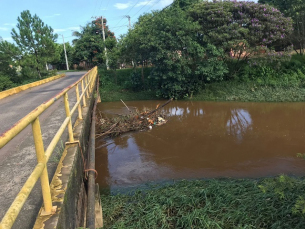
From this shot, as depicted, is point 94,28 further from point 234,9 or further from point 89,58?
point 234,9

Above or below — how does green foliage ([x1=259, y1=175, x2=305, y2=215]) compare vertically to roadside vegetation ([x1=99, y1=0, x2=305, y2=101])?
below

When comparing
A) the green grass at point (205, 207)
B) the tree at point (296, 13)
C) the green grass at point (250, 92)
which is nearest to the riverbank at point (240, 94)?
the green grass at point (250, 92)

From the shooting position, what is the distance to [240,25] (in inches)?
606

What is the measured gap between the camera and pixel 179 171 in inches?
248

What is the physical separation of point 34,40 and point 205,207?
21834 millimetres

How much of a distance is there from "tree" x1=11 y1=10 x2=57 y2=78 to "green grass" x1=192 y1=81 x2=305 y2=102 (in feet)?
46.0

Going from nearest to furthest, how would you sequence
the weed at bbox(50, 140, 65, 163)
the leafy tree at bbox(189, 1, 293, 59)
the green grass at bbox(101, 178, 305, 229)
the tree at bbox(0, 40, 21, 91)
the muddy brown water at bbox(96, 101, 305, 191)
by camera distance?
the weed at bbox(50, 140, 65, 163) → the green grass at bbox(101, 178, 305, 229) → the muddy brown water at bbox(96, 101, 305, 191) → the leafy tree at bbox(189, 1, 293, 59) → the tree at bbox(0, 40, 21, 91)

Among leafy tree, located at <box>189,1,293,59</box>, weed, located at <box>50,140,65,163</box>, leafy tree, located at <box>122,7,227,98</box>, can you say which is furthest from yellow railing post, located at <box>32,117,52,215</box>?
leafy tree, located at <box>189,1,293,59</box>

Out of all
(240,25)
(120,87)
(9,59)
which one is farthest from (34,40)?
(240,25)

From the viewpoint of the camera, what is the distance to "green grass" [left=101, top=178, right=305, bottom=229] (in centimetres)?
370

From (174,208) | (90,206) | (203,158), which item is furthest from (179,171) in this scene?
(90,206)

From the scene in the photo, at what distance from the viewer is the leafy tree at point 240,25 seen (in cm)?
1505

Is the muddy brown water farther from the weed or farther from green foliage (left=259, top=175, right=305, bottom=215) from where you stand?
the weed

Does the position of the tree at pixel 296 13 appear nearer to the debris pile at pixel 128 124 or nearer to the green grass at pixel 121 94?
the green grass at pixel 121 94
